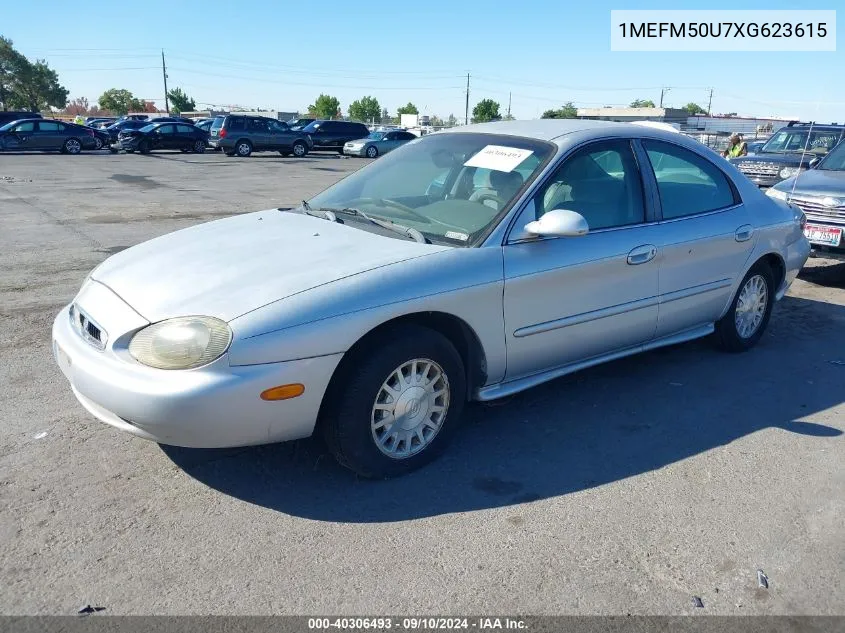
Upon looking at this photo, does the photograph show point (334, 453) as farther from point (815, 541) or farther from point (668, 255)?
point (668, 255)

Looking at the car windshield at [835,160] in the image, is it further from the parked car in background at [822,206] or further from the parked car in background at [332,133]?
the parked car in background at [332,133]

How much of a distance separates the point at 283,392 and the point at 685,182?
3085mm

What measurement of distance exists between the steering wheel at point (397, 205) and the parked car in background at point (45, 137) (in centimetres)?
2886

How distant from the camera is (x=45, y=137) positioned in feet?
94.0

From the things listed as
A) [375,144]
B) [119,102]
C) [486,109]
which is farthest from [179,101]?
[375,144]

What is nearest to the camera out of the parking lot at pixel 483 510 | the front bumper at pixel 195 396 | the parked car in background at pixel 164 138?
the parking lot at pixel 483 510

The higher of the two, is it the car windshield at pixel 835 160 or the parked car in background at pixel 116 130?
the parked car in background at pixel 116 130

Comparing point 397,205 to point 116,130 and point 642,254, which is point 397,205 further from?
point 116,130

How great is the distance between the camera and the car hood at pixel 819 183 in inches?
300

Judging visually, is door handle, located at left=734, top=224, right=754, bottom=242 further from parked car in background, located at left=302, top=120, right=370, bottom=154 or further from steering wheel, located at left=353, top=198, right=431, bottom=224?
parked car in background, located at left=302, top=120, right=370, bottom=154

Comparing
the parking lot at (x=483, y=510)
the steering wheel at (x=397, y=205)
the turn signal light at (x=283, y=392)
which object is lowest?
the parking lot at (x=483, y=510)

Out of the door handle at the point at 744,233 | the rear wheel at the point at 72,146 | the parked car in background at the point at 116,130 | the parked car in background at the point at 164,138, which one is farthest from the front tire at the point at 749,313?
the parked car in background at the point at 116,130

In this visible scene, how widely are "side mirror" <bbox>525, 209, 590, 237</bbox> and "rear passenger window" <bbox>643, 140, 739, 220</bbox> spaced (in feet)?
3.58

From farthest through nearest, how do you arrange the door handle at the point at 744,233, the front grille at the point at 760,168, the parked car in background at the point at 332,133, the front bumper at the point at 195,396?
1. the parked car in background at the point at 332,133
2. the front grille at the point at 760,168
3. the door handle at the point at 744,233
4. the front bumper at the point at 195,396
